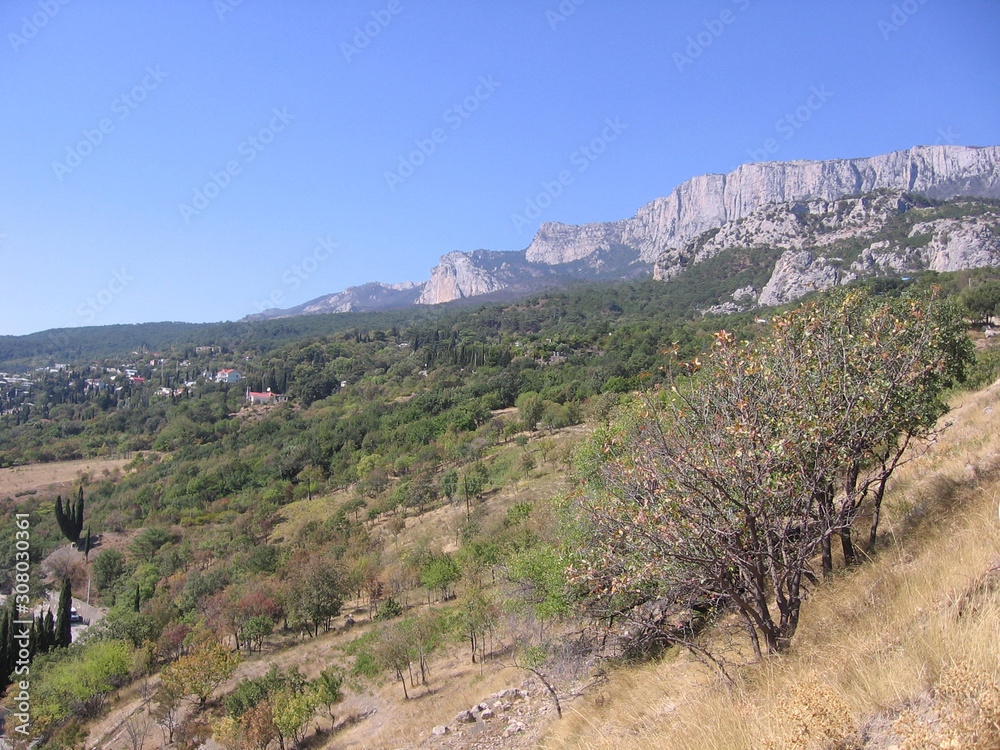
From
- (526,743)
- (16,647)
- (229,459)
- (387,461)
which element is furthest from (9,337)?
(526,743)

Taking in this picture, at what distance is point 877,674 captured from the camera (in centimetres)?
346

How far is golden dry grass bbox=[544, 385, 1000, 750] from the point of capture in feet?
9.45

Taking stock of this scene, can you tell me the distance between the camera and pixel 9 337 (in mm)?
186375

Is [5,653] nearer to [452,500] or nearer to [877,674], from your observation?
[452,500]

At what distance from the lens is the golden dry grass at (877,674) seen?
288cm

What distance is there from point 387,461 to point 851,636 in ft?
169

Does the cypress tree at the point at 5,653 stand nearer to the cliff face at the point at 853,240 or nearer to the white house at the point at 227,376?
the cliff face at the point at 853,240

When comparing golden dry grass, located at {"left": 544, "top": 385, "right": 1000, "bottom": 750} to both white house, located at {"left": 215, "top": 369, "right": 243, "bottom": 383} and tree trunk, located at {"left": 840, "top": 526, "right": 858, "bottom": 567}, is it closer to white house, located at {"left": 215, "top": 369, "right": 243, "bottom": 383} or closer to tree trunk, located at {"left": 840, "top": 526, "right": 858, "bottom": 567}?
tree trunk, located at {"left": 840, "top": 526, "right": 858, "bottom": 567}

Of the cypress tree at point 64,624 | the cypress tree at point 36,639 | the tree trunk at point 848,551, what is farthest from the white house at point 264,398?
the tree trunk at point 848,551

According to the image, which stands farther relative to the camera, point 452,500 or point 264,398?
point 264,398

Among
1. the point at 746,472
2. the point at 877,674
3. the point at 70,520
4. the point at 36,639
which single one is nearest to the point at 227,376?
the point at 70,520

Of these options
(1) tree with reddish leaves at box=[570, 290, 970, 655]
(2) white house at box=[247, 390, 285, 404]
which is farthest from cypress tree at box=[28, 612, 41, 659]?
(2) white house at box=[247, 390, 285, 404]

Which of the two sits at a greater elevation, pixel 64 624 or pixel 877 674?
pixel 877 674

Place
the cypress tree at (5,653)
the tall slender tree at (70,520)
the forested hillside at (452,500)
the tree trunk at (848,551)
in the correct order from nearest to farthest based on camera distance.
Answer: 1. the forested hillside at (452,500)
2. the tree trunk at (848,551)
3. the cypress tree at (5,653)
4. the tall slender tree at (70,520)
